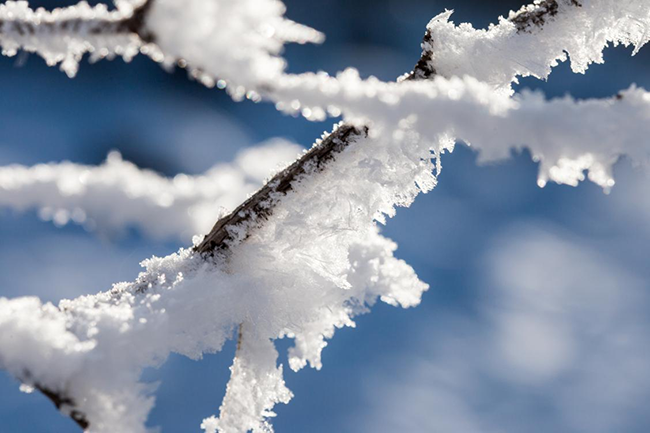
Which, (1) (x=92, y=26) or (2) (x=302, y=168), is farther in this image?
(2) (x=302, y=168)

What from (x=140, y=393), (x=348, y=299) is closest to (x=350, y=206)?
(x=348, y=299)

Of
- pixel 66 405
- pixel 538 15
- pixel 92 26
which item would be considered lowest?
pixel 66 405

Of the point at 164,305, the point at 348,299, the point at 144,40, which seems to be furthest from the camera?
the point at 348,299

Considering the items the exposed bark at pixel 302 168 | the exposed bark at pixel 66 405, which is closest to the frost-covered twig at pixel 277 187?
the exposed bark at pixel 302 168

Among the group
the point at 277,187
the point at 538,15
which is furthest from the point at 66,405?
the point at 538,15

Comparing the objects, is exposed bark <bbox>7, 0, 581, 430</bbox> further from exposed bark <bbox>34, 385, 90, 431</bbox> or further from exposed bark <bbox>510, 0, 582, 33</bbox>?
exposed bark <bbox>34, 385, 90, 431</bbox>

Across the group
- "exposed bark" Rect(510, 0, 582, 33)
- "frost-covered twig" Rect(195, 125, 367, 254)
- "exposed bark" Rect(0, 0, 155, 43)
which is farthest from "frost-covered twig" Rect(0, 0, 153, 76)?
"exposed bark" Rect(510, 0, 582, 33)

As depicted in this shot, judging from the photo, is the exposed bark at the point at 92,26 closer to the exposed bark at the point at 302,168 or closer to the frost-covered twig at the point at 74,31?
the frost-covered twig at the point at 74,31

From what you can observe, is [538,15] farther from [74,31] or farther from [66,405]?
[66,405]

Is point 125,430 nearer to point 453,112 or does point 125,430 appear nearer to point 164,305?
point 164,305

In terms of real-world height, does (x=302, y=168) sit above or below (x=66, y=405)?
above

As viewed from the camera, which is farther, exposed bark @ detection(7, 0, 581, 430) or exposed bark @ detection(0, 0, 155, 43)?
exposed bark @ detection(7, 0, 581, 430)
